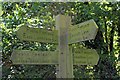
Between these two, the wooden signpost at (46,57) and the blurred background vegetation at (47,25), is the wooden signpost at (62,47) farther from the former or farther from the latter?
the blurred background vegetation at (47,25)

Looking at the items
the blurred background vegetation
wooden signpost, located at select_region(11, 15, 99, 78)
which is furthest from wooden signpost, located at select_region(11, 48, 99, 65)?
the blurred background vegetation

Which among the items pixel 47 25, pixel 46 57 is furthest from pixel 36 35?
pixel 47 25

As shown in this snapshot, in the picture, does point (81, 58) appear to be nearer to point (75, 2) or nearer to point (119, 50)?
point (75, 2)

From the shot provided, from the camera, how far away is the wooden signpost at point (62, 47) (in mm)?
1731

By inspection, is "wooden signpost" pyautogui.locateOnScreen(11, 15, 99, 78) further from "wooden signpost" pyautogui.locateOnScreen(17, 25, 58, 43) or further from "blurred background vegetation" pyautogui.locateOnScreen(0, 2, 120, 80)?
"blurred background vegetation" pyautogui.locateOnScreen(0, 2, 120, 80)

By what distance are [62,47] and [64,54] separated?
0.19 feet

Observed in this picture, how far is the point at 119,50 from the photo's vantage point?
4035mm

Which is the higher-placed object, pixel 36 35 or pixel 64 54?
pixel 36 35

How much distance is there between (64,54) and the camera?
1.84 metres

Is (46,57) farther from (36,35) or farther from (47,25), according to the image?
(47,25)

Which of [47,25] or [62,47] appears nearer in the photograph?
[62,47]

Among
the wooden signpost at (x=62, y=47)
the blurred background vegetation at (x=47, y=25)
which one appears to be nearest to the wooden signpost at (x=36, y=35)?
the wooden signpost at (x=62, y=47)

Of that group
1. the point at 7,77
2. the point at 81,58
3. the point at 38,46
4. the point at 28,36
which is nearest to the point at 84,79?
the point at 38,46

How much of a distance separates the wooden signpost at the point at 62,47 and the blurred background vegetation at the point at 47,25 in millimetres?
1097
